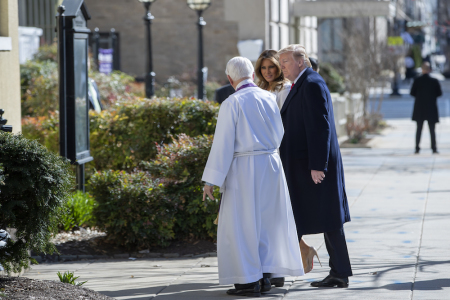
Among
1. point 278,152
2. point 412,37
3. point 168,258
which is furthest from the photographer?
point 412,37

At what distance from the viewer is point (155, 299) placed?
4680 mm

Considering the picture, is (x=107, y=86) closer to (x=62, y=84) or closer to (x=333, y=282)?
(x=62, y=84)

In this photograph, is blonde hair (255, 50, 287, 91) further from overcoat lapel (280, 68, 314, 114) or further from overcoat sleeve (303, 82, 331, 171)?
overcoat sleeve (303, 82, 331, 171)

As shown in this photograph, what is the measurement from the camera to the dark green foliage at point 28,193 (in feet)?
13.7

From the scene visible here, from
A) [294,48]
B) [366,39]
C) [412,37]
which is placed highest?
[412,37]

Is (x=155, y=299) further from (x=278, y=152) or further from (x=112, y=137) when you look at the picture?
(x=112, y=137)

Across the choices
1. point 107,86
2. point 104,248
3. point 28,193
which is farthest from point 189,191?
point 107,86

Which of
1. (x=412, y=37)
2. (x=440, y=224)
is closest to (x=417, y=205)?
(x=440, y=224)

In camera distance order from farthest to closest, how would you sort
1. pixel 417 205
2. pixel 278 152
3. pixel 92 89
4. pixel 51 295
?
1. pixel 92 89
2. pixel 417 205
3. pixel 278 152
4. pixel 51 295

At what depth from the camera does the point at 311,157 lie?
15.7 feet

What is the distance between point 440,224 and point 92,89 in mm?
5012

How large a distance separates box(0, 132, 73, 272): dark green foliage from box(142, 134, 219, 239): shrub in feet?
6.68

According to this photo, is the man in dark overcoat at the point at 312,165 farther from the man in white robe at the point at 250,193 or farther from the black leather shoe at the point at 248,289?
the black leather shoe at the point at 248,289

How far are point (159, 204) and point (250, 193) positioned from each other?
1868mm
